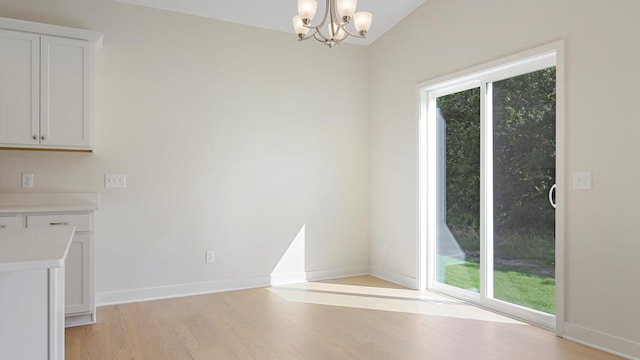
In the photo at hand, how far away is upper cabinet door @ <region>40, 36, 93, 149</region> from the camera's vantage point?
3.57 metres

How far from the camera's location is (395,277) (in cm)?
503

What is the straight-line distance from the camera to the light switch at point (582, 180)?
10.3 ft

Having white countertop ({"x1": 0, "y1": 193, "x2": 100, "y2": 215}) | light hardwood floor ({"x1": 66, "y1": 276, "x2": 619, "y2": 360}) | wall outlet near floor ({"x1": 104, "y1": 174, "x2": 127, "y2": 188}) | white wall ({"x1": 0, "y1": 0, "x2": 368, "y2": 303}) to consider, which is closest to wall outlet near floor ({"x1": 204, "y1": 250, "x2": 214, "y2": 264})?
white wall ({"x1": 0, "y1": 0, "x2": 368, "y2": 303})

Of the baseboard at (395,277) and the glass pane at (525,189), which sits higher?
the glass pane at (525,189)

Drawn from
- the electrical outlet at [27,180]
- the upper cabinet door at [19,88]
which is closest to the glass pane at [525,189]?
the upper cabinet door at [19,88]

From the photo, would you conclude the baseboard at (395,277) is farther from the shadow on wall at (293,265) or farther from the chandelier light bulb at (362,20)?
the chandelier light bulb at (362,20)

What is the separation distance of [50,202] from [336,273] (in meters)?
3.06

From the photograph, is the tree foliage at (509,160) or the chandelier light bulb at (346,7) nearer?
the chandelier light bulb at (346,7)

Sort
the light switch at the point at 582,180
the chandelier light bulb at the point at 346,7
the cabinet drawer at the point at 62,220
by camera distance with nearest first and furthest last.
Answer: the chandelier light bulb at the point at 346,7
the light switch at the point at 582,180
the cabinet drawer at the point at 62,220

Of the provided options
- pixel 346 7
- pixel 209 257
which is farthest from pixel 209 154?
pixel 346 7

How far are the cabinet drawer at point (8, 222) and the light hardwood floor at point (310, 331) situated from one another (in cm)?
91

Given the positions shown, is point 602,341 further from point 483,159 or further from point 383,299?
point 383,299

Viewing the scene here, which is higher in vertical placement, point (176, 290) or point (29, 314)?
point (29, 314)

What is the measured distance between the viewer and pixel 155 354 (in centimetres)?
296
